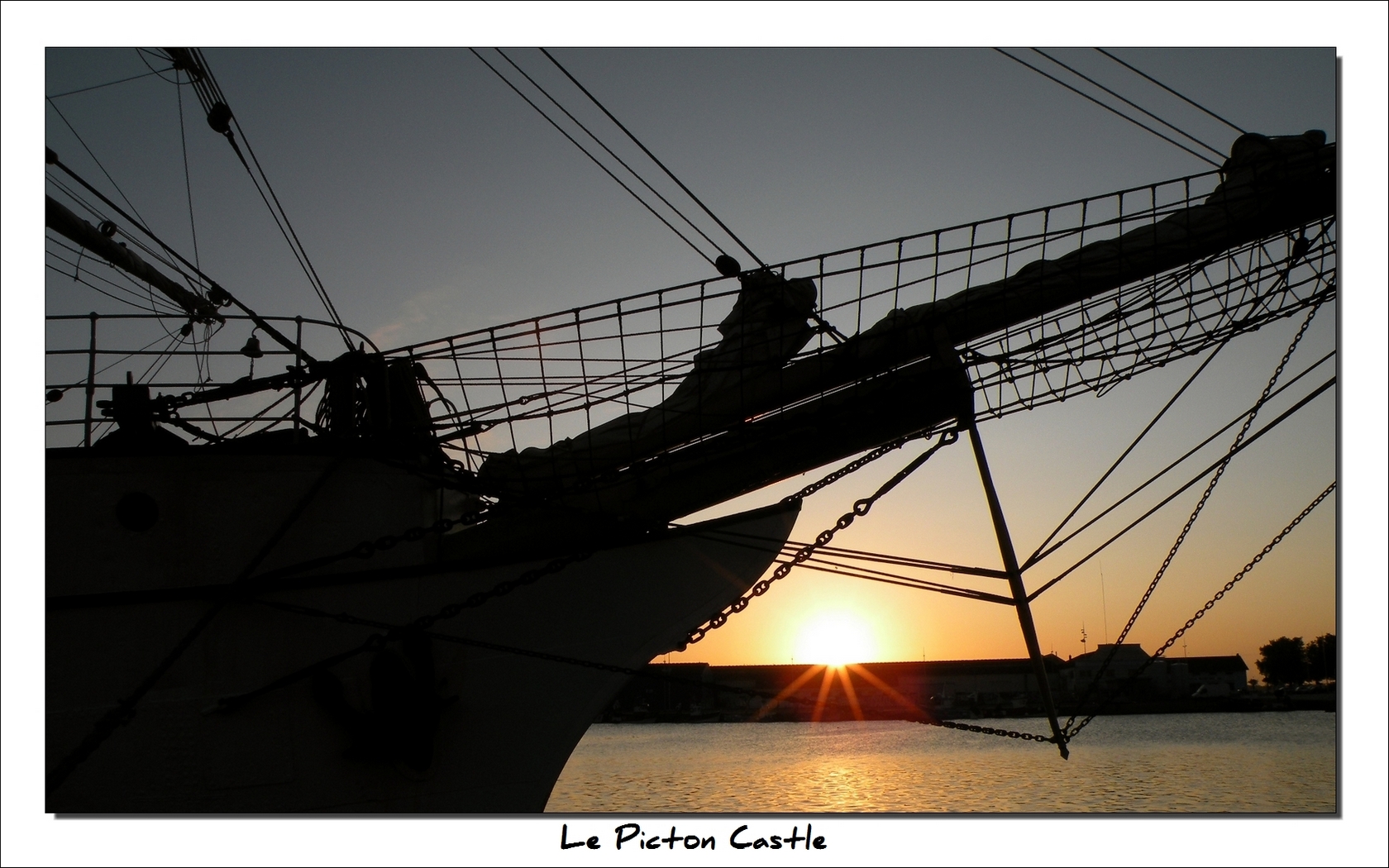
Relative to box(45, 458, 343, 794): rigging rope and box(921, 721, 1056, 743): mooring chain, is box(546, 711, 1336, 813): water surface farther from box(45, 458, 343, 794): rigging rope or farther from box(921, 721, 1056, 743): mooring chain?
box(45, 458, 343, 794): rigging rope

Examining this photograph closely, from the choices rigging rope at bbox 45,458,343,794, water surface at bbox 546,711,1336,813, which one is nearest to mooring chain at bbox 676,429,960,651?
rigging rope at bbox 45,458,343,794

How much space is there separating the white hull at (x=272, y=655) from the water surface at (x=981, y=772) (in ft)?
17.7

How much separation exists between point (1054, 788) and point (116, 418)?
24.8m

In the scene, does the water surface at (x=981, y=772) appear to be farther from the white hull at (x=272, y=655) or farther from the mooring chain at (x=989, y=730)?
the mooring chain at (x=989, y=730)

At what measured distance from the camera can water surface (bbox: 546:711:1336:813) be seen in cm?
2400

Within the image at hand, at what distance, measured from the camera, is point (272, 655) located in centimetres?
678

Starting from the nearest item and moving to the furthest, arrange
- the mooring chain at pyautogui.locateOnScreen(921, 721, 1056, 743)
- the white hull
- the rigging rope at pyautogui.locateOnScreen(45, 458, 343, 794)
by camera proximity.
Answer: the mooring chain at pyautogui.locateOnScreen(921, 721, 1056, 743) → the rigging rope at pyautogui.locateOnScreen(45, 458, 343, 794) → the white hull

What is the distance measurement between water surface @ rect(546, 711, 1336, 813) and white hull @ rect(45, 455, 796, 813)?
213 inches

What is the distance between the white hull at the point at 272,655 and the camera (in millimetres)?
6621

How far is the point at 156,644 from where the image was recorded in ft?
21.9

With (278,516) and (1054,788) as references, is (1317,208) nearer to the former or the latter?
(278,516)

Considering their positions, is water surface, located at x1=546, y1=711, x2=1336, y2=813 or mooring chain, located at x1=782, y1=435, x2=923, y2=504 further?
water surface, located at x1=546, y1=711, x2=1336, y2=813

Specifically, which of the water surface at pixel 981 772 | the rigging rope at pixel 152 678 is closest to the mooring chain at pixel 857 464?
the rigging rope at pixel 152 678

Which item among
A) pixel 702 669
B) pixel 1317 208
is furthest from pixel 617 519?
pixel 702 669
